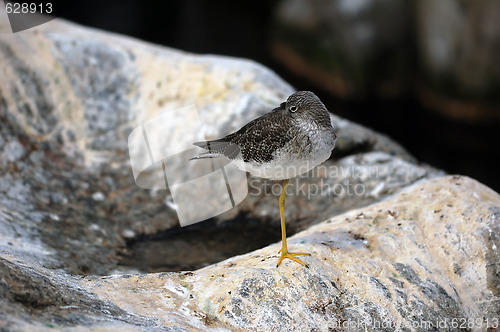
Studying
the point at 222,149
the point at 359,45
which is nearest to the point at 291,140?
the point at 222,149

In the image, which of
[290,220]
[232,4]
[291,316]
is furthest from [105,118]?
[232,4]

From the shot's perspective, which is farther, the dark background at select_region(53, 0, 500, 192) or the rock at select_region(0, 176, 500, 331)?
the dark background at select_region(53, 0, 500, 192)

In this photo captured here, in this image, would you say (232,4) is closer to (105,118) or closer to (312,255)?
(105,118)

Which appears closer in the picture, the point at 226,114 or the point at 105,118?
the point at 226,114

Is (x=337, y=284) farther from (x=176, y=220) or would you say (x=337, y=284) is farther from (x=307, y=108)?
(x=176, y=220)

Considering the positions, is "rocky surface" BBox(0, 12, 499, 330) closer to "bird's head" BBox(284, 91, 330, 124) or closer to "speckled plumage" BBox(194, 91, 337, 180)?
"speckled plumage" BBox(194, 91, 337, 180)

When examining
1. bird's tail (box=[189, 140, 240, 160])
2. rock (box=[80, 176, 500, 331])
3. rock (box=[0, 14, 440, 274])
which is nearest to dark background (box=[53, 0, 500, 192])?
rock (box=[0, 14, 440, 274])

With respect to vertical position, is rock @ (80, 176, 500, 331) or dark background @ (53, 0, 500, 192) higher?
rock @ (80, 176, 500, 331)
